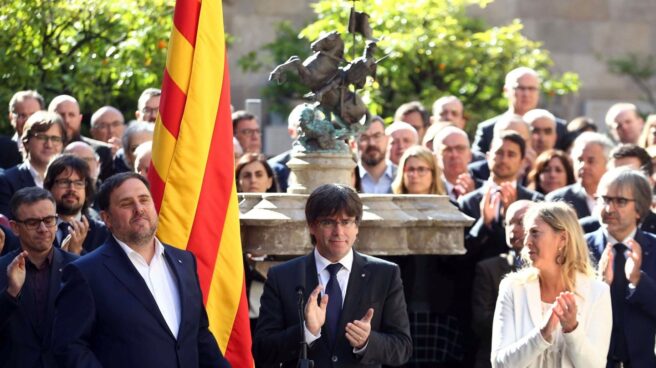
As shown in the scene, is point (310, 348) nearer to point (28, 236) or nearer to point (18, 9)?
point (28, 236)

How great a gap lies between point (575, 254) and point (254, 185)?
396cm

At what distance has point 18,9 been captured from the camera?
13750 millimetres

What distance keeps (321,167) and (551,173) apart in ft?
11.1

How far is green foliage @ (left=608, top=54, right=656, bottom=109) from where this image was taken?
22.0 metres

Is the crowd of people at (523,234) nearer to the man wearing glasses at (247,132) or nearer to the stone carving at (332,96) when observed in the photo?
the man wearing glasses at (247,132)

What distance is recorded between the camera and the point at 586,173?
13.0m

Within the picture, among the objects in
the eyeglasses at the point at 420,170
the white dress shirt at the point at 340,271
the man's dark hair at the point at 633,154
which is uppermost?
the man's dark hair at the point at 633,154

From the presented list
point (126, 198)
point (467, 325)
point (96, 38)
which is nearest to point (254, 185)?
point (467, 325)

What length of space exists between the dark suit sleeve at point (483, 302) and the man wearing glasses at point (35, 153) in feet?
10.3

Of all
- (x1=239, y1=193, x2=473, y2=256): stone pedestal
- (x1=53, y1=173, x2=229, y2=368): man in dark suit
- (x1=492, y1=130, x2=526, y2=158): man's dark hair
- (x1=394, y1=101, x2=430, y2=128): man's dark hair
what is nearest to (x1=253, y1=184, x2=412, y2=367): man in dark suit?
(x1=53, y1=173, x2=229, y2=368): man in dark suit

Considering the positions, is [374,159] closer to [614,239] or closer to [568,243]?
[614,239]

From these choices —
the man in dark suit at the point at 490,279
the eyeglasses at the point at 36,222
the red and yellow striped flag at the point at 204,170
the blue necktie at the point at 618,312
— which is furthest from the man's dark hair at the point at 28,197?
the blue necktie at the point at 618,312

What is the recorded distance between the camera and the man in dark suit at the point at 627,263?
35.2ft

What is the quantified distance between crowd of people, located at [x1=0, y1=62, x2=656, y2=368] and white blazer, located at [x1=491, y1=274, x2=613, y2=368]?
1 centimetres
